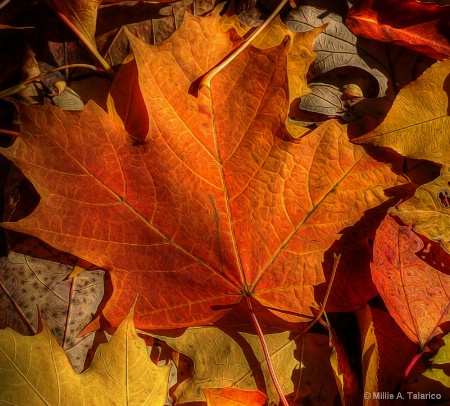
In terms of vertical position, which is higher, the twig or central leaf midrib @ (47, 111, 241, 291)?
→ the twig

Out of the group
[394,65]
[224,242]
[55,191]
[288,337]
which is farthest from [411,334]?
[55,191]

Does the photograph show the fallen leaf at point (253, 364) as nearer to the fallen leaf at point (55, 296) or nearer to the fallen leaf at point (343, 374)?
the fallen leaf at point (343, 374)

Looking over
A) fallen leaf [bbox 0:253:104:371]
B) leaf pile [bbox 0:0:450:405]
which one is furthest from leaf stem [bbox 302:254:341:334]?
fallen leaf [bbox 0:253:104:371]

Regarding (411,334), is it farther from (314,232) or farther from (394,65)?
(394,65)

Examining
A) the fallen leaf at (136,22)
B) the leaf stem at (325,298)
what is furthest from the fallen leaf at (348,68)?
the leaf stem at (325,298)

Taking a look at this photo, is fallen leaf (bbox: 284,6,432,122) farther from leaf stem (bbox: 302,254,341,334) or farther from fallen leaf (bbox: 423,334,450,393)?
fallen leaf (bbox: 423,334,450,393)

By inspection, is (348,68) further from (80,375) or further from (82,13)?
(80,375)
